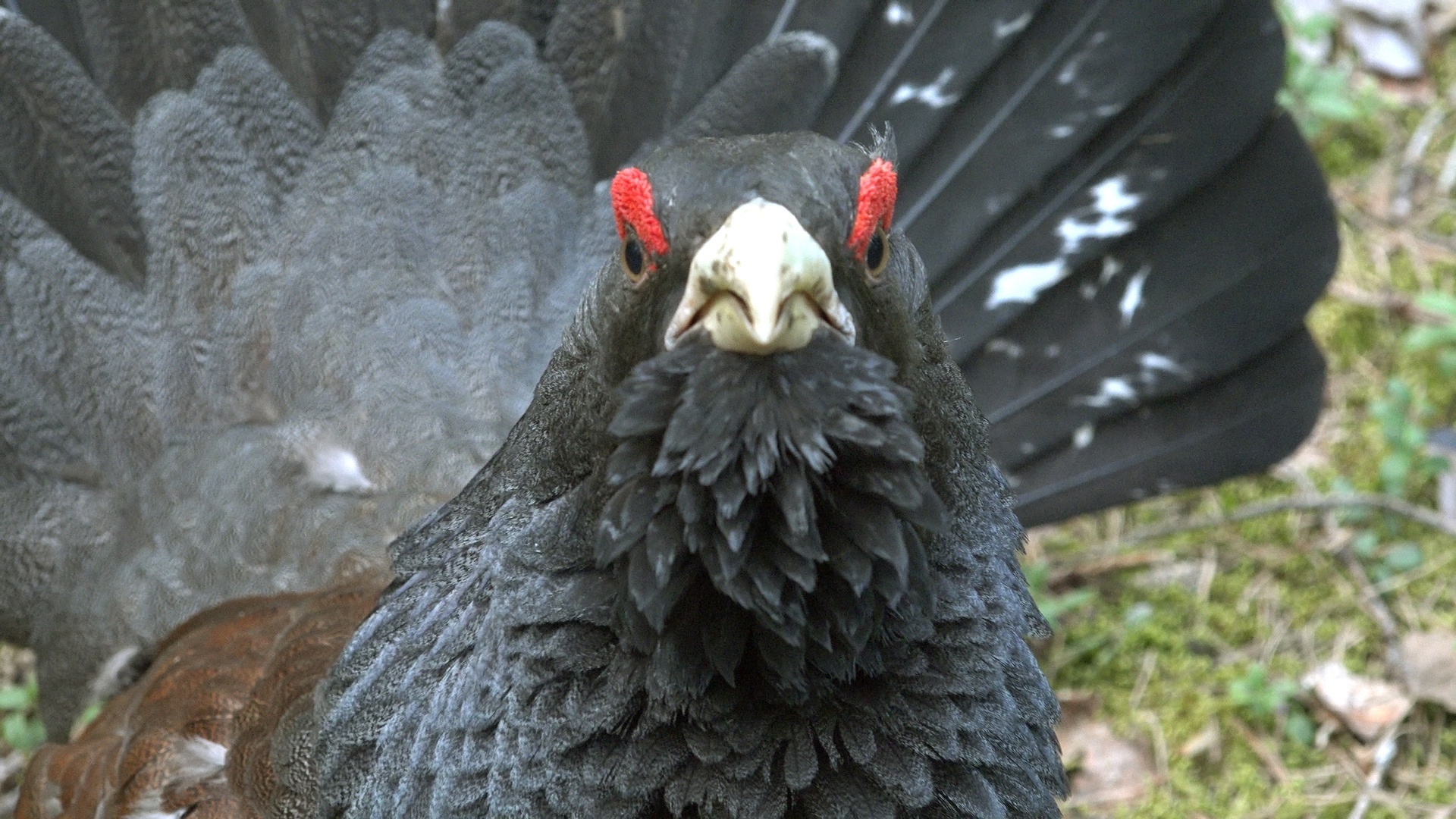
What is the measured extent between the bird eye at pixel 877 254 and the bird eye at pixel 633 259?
0.34m

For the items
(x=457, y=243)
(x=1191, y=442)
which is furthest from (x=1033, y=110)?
(x=457, y=243)

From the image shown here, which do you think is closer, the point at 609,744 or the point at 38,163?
the point at 609,744

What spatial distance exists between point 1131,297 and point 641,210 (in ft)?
8.39

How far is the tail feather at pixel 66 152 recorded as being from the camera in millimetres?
4039

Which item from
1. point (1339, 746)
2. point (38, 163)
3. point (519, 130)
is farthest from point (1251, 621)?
point (38, 163)

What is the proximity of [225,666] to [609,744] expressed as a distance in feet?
4.24

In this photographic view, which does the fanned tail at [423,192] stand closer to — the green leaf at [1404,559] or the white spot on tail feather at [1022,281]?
the white spot on tail feather at [1022,281]

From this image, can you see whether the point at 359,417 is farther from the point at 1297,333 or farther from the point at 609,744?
the point at 1297,333

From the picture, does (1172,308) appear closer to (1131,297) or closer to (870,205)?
(1131,297)

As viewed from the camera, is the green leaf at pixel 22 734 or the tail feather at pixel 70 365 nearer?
the tail feather at pixel 70 365

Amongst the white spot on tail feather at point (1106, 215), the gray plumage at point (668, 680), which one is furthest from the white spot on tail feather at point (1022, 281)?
the gray plumage at point (668, 680)

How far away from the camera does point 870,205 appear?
229cm

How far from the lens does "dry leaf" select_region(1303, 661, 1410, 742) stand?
4.51 metres

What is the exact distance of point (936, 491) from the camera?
2.53 metres
